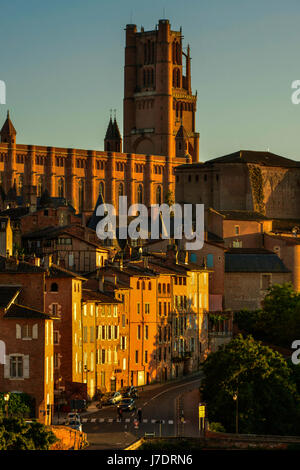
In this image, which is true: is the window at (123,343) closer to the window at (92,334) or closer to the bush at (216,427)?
the window at (92,334)

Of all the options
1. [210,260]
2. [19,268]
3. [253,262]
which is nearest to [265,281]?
[253,262]

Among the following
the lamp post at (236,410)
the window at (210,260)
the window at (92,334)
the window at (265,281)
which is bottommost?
the lamp post at (236,410)

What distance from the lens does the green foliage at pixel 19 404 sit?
76375 mm

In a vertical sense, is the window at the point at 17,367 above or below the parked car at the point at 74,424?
above

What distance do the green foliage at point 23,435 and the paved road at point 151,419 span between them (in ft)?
10.1

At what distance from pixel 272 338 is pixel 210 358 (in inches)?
1188

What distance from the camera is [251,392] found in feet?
279

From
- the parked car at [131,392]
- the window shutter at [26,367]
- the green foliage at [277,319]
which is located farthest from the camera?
the green foliage at [277,319]

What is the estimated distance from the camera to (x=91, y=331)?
96.1m

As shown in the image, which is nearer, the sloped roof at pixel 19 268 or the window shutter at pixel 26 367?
the window shutter at pixel 26 367

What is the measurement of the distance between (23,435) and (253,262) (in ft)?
225

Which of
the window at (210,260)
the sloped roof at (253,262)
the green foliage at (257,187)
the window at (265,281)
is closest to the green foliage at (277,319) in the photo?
the window at (210,260)

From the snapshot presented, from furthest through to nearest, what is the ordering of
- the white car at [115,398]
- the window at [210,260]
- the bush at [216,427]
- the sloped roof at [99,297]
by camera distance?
the window at [210,260] → the sloped roof at [99,297] → the white car at [115,398] → the bush at [216,427]

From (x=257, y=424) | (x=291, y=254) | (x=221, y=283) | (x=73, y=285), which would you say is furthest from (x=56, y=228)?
(x=257, y=424)
